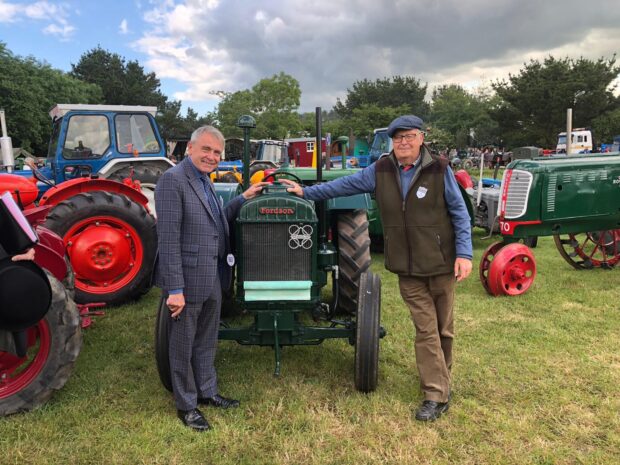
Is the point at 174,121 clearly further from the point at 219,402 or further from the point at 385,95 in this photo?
the point at 219,402

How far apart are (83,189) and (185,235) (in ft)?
9.27

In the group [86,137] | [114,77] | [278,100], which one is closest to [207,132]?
[86,137]

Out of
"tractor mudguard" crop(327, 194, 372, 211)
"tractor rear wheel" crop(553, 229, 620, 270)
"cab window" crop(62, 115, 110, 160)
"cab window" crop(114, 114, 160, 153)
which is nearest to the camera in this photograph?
"tractor mudguard" crop(327, 194, 372, 211)

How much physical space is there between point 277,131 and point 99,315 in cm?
4111

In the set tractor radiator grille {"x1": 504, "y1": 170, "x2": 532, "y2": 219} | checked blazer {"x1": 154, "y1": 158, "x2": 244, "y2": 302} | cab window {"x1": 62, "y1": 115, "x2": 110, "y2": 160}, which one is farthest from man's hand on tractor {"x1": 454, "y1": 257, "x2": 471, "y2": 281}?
cab window {"x1": 62, "y1": 115, "x2": 110, "y2": 160}

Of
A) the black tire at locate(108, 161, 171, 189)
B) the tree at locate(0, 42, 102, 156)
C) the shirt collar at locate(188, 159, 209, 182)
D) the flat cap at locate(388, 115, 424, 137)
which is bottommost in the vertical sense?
the black tire at locate(108, 161, 171, 189)

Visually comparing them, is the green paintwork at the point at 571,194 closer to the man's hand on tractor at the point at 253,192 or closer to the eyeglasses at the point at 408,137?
the eyeglasses at the point at 408,137

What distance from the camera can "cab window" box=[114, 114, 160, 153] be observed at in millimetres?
7332

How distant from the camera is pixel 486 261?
550 cm

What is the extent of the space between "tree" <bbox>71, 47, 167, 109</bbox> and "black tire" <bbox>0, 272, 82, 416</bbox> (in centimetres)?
4999

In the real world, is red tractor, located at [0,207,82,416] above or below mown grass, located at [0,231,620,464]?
above

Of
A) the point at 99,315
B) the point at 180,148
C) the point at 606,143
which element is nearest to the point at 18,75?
the point at 180,148

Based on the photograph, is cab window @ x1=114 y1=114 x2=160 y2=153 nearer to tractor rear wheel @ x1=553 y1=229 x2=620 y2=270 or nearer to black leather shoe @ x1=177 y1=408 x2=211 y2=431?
black leather shoe @ x1=177 y1=408 x2=211 y2=431

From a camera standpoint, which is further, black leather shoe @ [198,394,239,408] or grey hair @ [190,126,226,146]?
black leather shoe @ [198,394,239,408]
